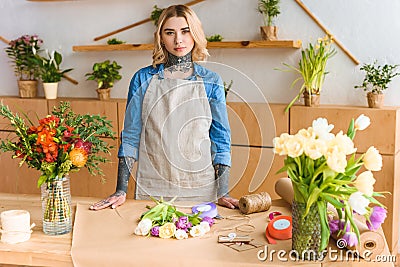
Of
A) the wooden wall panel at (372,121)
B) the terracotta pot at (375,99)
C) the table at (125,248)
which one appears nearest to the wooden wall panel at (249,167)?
the table at (125,248)

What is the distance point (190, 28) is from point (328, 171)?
92 cm

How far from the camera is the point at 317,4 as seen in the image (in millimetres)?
3844

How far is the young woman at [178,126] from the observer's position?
7.36 ft

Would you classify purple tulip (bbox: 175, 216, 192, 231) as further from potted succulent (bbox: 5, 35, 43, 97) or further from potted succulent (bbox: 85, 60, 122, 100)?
potted succulent (bbox: 5, 35, 43, 97)

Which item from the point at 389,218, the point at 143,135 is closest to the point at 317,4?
the point at 389,218

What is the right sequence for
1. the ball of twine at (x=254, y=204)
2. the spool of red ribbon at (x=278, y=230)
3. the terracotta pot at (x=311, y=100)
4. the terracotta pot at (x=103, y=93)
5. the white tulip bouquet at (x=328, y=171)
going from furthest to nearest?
the terracotta pot at (x=103, y=93)
the terracotta pot at (x=311, y=100)
the ball of twine at (x=254, y=204)
the spool of red ribbon at (x=278, y=230)
the white tulip bouquet at (x=328, y=171)

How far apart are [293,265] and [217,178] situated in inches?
27.1

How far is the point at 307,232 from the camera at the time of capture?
168 cm

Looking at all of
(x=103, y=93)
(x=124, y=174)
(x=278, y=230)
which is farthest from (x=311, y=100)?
(x=278, y=230)

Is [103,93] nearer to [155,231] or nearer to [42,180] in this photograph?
[42,180]

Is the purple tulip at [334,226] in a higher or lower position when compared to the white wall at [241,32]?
lower

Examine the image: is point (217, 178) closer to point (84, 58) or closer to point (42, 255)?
point (42, 255)

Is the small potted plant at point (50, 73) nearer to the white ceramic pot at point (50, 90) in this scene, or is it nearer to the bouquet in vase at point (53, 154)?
the white ceramic pot at point (50, 90)

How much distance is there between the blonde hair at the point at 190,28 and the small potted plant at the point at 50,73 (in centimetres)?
217
